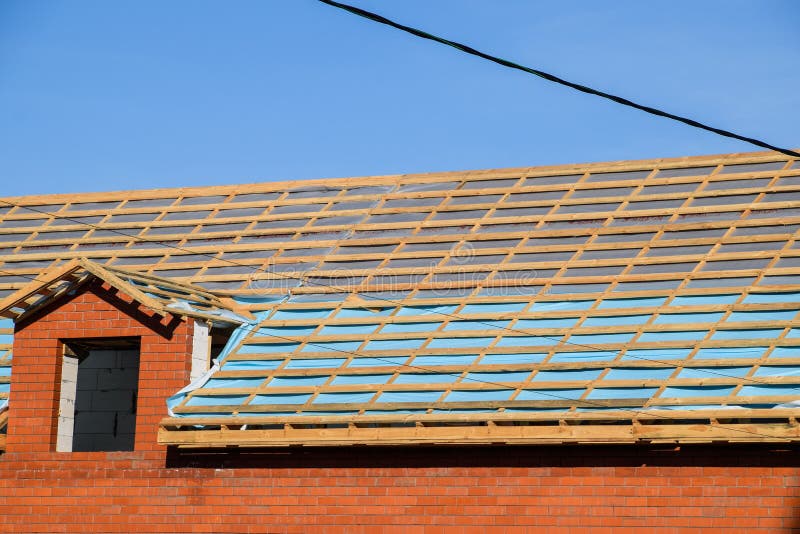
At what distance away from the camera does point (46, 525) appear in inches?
676

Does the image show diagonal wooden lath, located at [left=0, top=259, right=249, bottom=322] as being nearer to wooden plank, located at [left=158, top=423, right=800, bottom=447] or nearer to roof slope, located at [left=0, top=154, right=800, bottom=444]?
roof slope, located at [left=0, top=154, right=800, bottom=444]

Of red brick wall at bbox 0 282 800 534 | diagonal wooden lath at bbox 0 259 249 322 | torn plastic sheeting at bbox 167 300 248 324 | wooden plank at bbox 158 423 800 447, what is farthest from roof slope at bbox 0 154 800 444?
diagonal wooden lath at bbox 0 259 249 322

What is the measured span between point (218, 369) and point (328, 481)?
2803 mm

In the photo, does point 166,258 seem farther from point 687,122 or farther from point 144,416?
point 687,122

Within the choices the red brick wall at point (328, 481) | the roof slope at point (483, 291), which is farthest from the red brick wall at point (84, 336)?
the roof slope at point (483, 291)

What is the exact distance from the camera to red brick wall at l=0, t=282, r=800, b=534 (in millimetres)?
14852

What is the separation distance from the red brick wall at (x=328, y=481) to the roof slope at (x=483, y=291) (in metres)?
0.47

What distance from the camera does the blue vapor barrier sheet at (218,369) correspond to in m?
17.3

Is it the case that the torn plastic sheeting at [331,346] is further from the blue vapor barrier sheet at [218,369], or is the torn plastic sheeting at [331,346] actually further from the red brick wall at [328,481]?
the red brick wall at [328,481]

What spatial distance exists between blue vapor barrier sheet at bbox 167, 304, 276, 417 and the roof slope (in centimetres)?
3

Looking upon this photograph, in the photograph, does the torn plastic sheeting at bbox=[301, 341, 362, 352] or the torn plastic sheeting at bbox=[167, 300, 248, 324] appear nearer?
the torn plastic sheeting at bbox=[301, 341, 362, 352]

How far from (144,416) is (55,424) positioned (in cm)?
147

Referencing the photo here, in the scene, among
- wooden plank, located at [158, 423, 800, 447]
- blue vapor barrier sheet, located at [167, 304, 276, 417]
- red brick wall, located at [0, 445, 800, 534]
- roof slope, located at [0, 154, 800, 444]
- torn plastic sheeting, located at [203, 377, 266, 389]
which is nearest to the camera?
wooden plank, located at [158, 423, 800, 447]

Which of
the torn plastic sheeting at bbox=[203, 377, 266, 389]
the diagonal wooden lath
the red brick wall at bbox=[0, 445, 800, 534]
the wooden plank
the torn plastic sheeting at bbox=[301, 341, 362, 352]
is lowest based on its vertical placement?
the red brick wall at bbox=[0, 445, 800, 534]
